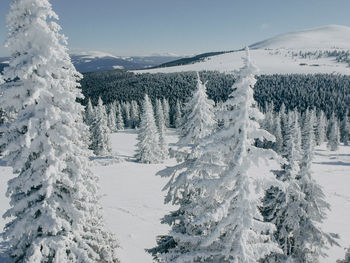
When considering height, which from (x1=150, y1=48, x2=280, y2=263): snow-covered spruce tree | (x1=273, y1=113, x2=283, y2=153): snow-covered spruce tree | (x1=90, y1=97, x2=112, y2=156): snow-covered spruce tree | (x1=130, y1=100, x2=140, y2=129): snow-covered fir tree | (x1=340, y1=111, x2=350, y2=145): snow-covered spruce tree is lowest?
(x1=340, y1=111, x2=350, y2=145): snow-covered spruce tree

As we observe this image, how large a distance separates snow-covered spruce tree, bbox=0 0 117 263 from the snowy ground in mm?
8377

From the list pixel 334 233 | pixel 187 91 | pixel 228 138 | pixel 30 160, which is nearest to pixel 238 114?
pixel 228 138

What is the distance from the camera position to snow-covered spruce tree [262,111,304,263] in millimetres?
17062

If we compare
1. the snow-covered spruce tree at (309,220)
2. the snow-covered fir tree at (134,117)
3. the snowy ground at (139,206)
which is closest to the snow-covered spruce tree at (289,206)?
the snow-covered spruce tree at (309,220)

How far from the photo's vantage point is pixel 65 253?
36.2 feet

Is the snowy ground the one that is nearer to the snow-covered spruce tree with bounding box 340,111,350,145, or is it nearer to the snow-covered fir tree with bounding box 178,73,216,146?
the snow-covered fir tree with bounding box 178,73,216,146

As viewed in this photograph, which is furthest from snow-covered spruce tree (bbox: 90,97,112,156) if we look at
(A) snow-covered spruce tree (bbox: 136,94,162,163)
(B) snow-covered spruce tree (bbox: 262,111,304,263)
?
(B) snow-covered spruce tree (bbox: 262,111,304,263)

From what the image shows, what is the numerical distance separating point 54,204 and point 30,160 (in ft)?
6.61

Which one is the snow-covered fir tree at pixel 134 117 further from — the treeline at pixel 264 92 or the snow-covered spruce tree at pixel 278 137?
the snow-covered spruce tree at pixel 278 137

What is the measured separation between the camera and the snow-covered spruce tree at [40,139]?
10.4 meters

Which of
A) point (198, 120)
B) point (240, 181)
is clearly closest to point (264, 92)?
point (198, 120)

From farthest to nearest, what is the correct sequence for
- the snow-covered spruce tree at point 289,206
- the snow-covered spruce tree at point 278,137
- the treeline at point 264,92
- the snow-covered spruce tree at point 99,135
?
the treeline at point 264,92
the snow-covered spruce tree at point 278,137
the snow-covered spruce tree at point 99,135
the snow-covered spruce tree at point 289,206

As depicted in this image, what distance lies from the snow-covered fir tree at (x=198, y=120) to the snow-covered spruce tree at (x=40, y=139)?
458 cm

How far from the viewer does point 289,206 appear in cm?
1736
